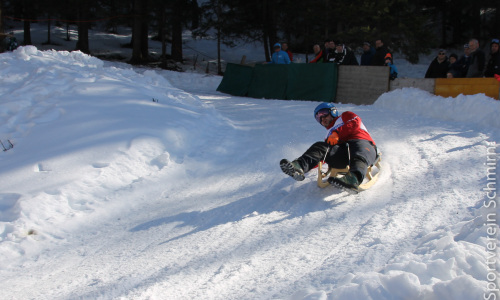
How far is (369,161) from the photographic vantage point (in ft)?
15.9

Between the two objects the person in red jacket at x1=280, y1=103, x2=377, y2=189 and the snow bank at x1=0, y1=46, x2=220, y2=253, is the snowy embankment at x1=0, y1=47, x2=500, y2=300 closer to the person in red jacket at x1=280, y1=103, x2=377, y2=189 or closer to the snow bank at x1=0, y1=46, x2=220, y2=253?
the snow bank at x1=0, y1=46, x2=220, y2=253

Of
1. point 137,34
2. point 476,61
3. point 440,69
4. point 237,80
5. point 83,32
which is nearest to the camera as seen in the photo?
point 476,61

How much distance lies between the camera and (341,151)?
501 centimetres

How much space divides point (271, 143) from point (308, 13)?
16113 mm

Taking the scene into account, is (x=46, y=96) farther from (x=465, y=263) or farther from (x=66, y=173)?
(x=465, y=263)

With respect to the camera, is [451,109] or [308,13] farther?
[308,13]

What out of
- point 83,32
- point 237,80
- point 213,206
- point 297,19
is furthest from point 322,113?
point 83,32

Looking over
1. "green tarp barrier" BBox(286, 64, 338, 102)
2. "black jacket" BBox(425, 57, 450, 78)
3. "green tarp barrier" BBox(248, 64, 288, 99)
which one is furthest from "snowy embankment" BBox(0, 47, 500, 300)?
"green tarp barrier" BBox(248, 64, 288, 99)

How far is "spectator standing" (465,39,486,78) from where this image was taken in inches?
377

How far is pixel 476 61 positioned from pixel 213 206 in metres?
8.00

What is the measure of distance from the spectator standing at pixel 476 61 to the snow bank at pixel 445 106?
40.6 inches

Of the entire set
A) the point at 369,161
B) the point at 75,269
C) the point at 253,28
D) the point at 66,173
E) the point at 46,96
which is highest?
the point at 253,28

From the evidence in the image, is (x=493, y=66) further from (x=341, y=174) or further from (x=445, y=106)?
(x=341, y=174)

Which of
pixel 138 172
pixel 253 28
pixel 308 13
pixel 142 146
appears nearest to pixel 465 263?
pixel 138 172
